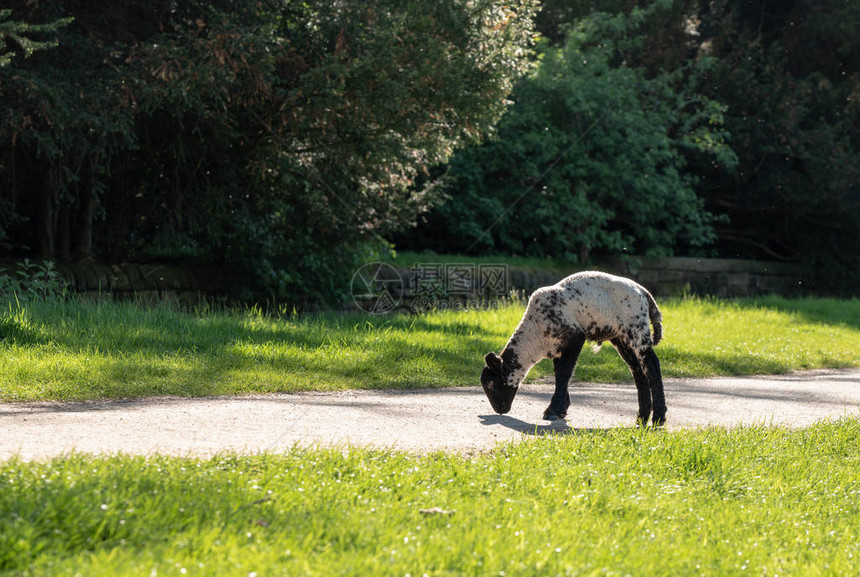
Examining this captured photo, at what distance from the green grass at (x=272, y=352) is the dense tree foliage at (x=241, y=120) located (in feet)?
8.27

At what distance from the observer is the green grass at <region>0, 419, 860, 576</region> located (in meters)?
3.24

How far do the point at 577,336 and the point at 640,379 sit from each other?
0.60 m

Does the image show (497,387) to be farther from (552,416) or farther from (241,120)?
(241,120)

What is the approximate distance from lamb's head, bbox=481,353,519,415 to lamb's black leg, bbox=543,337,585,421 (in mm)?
310

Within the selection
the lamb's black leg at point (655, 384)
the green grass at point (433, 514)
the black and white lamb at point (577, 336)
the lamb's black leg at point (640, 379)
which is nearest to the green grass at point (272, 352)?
the black and white lamb at point (577, 336)

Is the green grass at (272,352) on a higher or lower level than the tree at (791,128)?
lower

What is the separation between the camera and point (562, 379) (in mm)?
6391

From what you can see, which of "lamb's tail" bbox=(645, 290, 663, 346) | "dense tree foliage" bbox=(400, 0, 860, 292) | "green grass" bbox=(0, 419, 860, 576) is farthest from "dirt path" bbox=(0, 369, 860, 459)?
"dense tree foliage" bbox=(400, 0, 860, 292)

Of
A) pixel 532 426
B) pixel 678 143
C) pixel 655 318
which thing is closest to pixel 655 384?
pixel 655 318

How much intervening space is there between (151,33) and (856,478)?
10.7 m

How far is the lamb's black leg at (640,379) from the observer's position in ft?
20.8

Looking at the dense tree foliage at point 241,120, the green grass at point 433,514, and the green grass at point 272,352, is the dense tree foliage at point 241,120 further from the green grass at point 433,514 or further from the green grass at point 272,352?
the green grass at point 433,514

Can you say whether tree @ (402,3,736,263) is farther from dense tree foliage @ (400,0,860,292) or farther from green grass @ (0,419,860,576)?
green grass @ (0,419,860,576)

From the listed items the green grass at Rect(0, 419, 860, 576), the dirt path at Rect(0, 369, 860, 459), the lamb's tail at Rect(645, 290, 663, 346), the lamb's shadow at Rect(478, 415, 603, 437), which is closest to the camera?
the green grass at Rect(0, 419, 860, 576)
